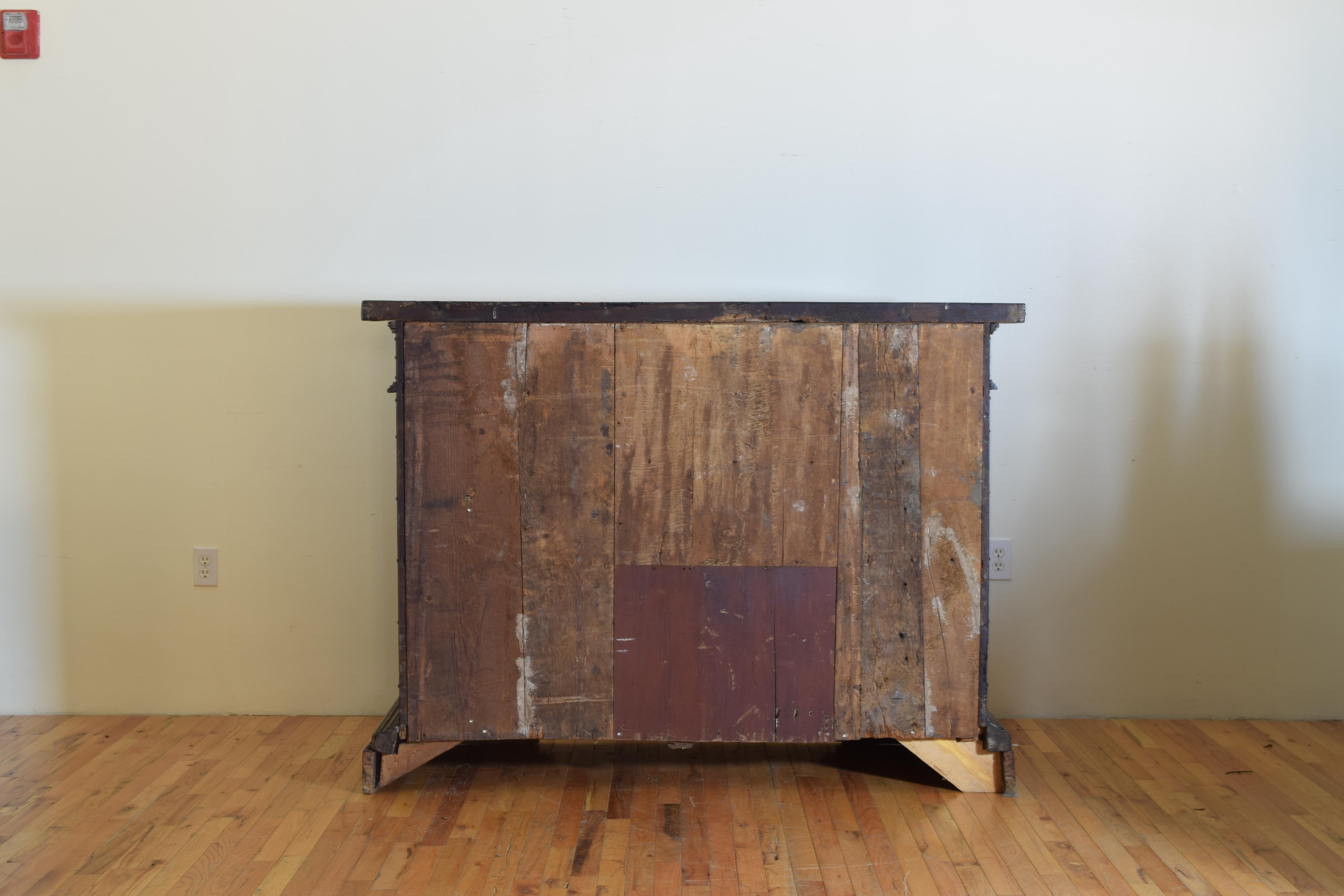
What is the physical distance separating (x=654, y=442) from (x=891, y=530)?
447mm

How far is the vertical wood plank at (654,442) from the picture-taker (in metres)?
1.51

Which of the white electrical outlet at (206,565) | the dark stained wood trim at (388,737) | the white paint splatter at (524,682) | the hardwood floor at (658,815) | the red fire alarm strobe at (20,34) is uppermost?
the red fire alarm strobe at (20,34)

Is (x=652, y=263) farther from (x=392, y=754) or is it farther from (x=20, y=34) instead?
(x=20, y=34)

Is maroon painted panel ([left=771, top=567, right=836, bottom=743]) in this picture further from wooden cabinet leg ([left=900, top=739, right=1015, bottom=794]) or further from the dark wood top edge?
the dark wood top edge

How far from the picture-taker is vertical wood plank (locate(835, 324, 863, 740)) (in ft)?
4.98

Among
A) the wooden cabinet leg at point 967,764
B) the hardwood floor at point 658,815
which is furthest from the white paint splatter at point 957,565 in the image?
the hardwood floor at point 658,815

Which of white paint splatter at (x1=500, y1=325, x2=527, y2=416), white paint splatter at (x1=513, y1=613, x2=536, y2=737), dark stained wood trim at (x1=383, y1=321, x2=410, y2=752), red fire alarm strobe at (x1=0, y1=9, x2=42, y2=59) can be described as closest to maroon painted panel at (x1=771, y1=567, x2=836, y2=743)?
white paint splatter at (x1=513, y1=613, x2=536, y2=737)

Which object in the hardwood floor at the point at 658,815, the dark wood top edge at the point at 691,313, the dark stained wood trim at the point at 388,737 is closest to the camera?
the hardwood floor at the point at 658,815

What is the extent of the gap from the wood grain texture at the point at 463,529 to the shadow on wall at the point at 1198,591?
113 cm

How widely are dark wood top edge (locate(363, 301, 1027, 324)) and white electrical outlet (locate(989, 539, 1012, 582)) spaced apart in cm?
62

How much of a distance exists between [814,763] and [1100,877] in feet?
1.82

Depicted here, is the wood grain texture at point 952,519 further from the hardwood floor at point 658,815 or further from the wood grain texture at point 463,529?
the wood grain texture at point 463,529

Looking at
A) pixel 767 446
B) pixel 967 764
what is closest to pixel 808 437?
pixel 767 446

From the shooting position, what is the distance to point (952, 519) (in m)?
1.54
